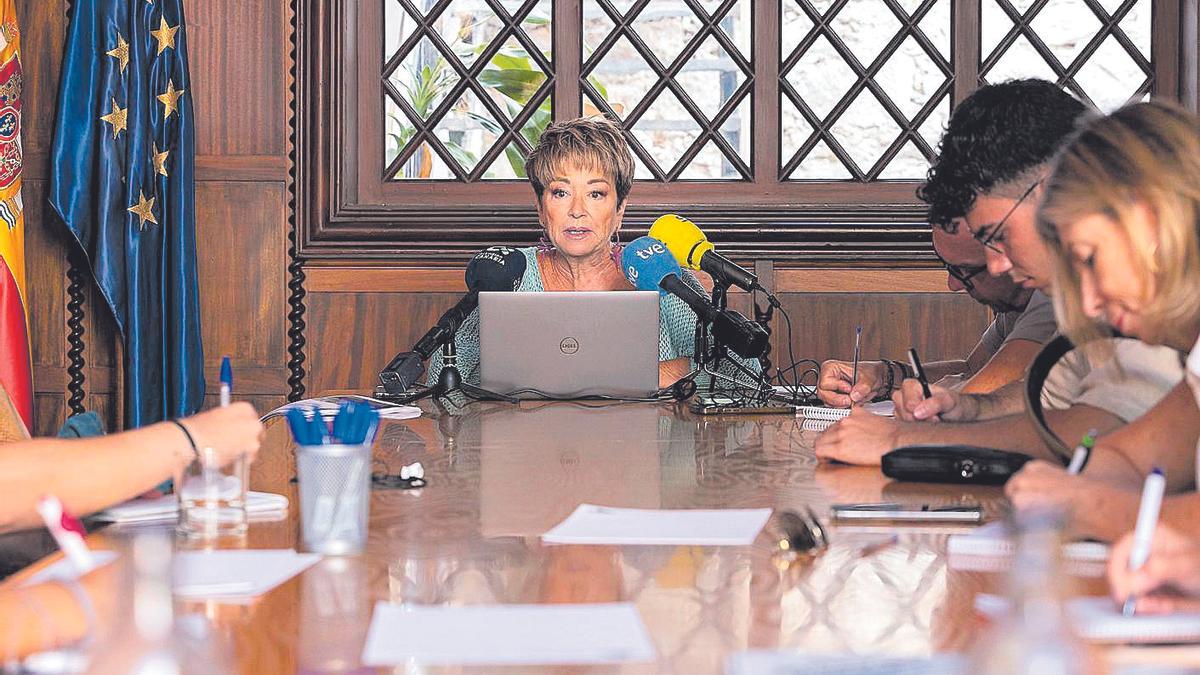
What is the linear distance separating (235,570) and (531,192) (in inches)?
126

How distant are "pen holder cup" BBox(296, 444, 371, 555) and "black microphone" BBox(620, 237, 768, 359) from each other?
4.74 feet

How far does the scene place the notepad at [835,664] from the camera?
76 centimetres

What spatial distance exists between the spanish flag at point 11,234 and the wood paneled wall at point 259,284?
0.62 feet

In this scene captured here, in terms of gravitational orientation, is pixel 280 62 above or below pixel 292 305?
above

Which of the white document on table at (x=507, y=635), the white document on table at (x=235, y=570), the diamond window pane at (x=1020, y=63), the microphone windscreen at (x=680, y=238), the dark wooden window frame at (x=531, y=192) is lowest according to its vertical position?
the white document on table at (x=235, y=570)

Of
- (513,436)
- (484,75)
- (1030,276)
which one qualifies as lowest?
(513,436)

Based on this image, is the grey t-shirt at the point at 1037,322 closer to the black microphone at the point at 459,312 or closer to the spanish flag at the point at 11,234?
the black microphone at the point at 459,312

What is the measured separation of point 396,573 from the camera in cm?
108

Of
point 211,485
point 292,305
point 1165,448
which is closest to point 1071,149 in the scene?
point 1165,448

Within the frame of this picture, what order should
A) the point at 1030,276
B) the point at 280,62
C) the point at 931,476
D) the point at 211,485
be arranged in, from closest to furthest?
1. the point at 211,485
2. the point at 931,476
3. the point at 1030,276
4. the point at 280,62

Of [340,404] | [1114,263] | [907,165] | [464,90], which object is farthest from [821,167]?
[1114,263]

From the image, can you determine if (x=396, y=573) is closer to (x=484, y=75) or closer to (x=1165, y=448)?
(x=1165, y=448)

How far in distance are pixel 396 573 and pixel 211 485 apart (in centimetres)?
26

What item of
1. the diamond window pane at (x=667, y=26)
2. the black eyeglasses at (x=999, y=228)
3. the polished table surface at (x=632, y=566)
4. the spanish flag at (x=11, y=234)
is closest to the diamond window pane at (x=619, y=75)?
the diamond window pane at (x=667, y=26)
